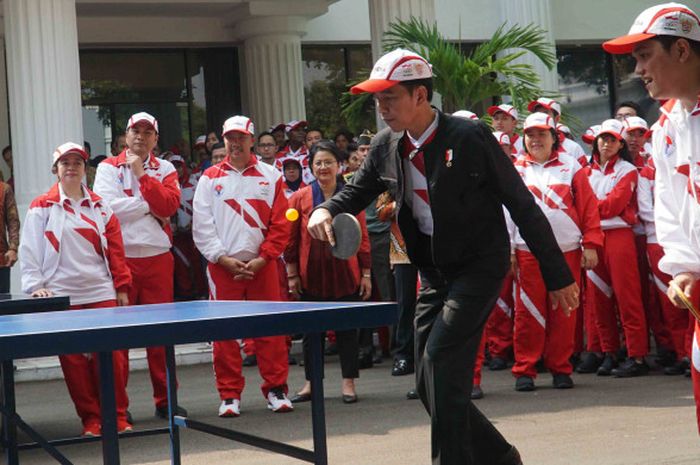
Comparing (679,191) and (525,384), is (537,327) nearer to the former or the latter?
(525,384)

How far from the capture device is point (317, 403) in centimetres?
516

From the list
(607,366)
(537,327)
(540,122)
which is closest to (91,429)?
(537,327)

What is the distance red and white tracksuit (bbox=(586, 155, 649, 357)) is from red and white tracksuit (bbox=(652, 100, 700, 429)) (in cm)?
607

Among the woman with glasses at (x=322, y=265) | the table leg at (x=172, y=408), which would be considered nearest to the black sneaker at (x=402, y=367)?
the woman with glasses at (x=322, y=265)

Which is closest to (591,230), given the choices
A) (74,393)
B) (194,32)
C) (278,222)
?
(278,222)

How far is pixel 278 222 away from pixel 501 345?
2.90m

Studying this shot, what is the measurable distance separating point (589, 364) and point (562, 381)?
1134 millimetres

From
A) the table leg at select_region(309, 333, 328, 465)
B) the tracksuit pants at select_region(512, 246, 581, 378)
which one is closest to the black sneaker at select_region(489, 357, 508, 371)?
the tracksuit pants at select_region(512, 246, 581, 378)

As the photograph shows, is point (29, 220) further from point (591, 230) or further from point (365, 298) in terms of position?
point (591, 230)

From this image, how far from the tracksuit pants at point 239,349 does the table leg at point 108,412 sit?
15.9 feet

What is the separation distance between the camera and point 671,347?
11.2 m

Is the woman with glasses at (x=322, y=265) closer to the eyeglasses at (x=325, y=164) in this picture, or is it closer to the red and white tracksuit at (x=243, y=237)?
the eyeglasses at (x=325, y=164)

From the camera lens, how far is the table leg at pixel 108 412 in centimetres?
470

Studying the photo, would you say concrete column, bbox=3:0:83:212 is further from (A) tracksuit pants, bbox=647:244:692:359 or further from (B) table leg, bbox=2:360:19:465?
(B) table leg, bbox=2:360:19:465
